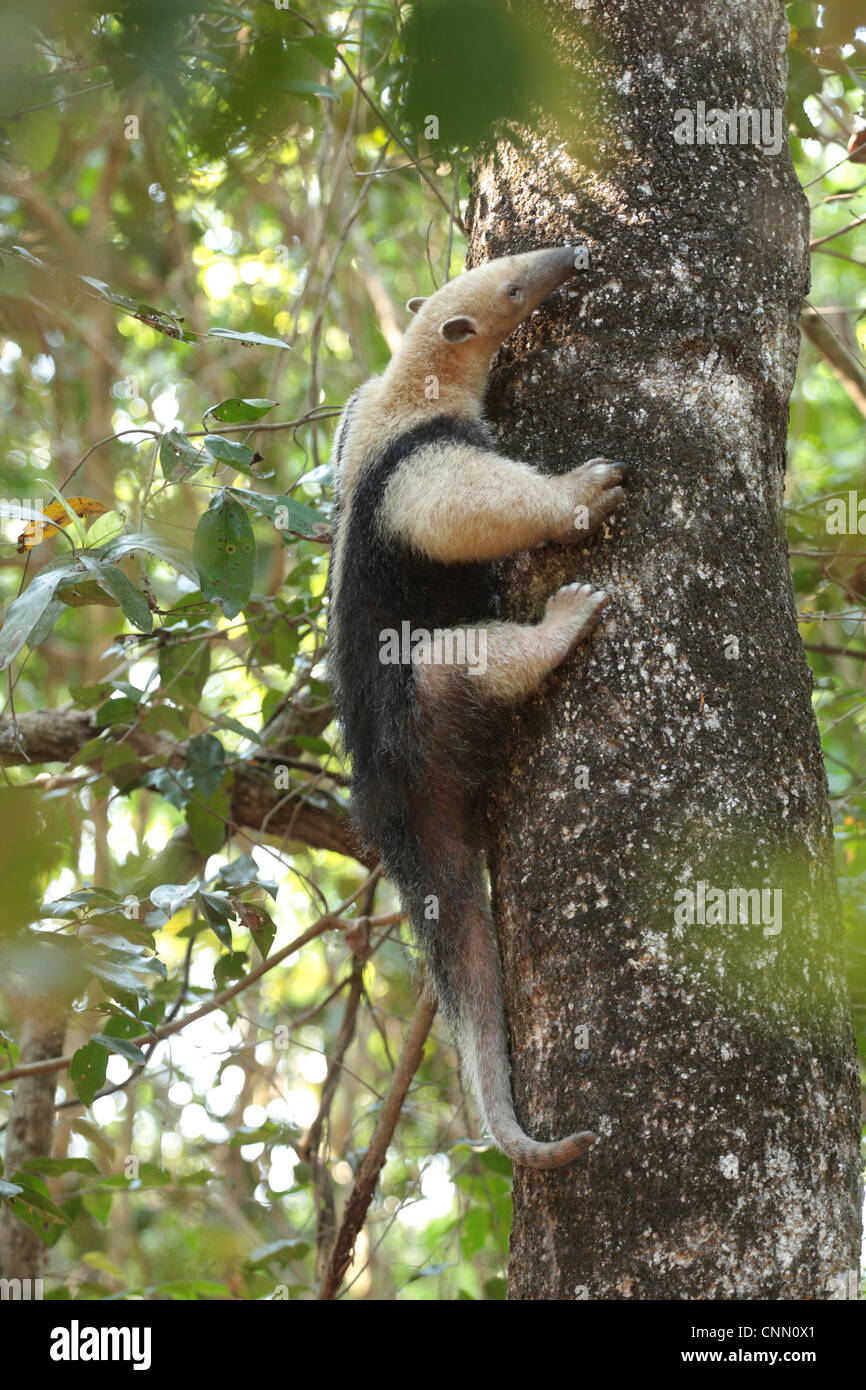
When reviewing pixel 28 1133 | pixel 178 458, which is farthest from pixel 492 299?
pixel 28 1133

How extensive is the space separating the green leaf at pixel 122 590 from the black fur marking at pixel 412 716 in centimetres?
73

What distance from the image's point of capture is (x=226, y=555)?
3.45 metres

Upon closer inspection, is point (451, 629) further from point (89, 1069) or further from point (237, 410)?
point (89, 1069)

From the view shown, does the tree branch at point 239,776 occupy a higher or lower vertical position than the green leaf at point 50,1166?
higher

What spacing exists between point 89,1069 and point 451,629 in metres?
1.64

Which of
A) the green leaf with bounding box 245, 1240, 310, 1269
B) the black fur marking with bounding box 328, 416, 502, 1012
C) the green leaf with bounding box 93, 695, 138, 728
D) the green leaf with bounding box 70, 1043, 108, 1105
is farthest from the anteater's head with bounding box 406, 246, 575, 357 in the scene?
the green leaf with bounding box 245, 1240, 310, 1269

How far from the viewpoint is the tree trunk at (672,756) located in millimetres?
2277

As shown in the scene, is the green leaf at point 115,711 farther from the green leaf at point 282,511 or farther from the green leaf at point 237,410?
the green leaf at point 237,410

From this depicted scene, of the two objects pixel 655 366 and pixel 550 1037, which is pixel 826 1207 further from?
pixel 655 366

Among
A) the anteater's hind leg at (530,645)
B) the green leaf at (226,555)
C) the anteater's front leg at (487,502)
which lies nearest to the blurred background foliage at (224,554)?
the green leaf at (226,555)

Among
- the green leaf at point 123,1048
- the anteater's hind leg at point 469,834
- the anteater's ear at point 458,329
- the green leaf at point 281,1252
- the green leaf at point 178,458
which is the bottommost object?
the green leaf at point 281,1252
